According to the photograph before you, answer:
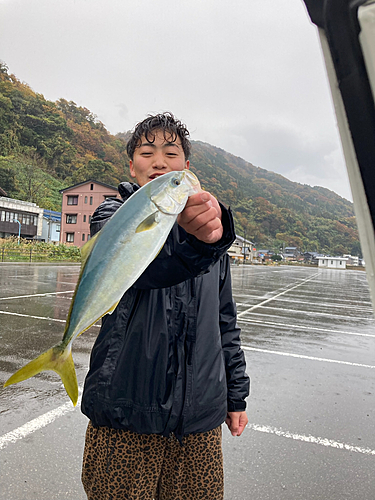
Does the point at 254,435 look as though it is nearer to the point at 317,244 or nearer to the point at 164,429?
A: the point at 164,429

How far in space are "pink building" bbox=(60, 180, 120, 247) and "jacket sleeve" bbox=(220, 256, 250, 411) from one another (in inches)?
1743

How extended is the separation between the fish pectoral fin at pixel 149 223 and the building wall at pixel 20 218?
47.7 meters

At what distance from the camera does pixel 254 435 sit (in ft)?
10.2

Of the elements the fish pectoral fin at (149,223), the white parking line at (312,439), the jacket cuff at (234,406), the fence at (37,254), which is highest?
the fence at (37,254)

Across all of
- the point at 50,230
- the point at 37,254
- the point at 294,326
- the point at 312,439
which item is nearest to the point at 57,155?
the point at 50,230

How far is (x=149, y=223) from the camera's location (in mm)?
922

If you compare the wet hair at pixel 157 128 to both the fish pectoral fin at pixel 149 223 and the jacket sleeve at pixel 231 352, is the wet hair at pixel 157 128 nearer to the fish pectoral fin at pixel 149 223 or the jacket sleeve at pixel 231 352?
the jacket sleeve at pixel 231 352

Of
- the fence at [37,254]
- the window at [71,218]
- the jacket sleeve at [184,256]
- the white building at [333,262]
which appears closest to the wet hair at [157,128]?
the jacket sleeve at [184,256]

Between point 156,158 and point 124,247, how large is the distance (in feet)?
2.52

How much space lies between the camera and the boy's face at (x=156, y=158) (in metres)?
1.54

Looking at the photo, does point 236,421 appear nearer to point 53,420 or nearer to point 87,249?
point 87,249

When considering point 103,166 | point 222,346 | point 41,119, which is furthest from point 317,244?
point 222,346

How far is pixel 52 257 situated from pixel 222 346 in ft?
103

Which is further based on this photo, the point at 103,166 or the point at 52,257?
the point at 103,166
